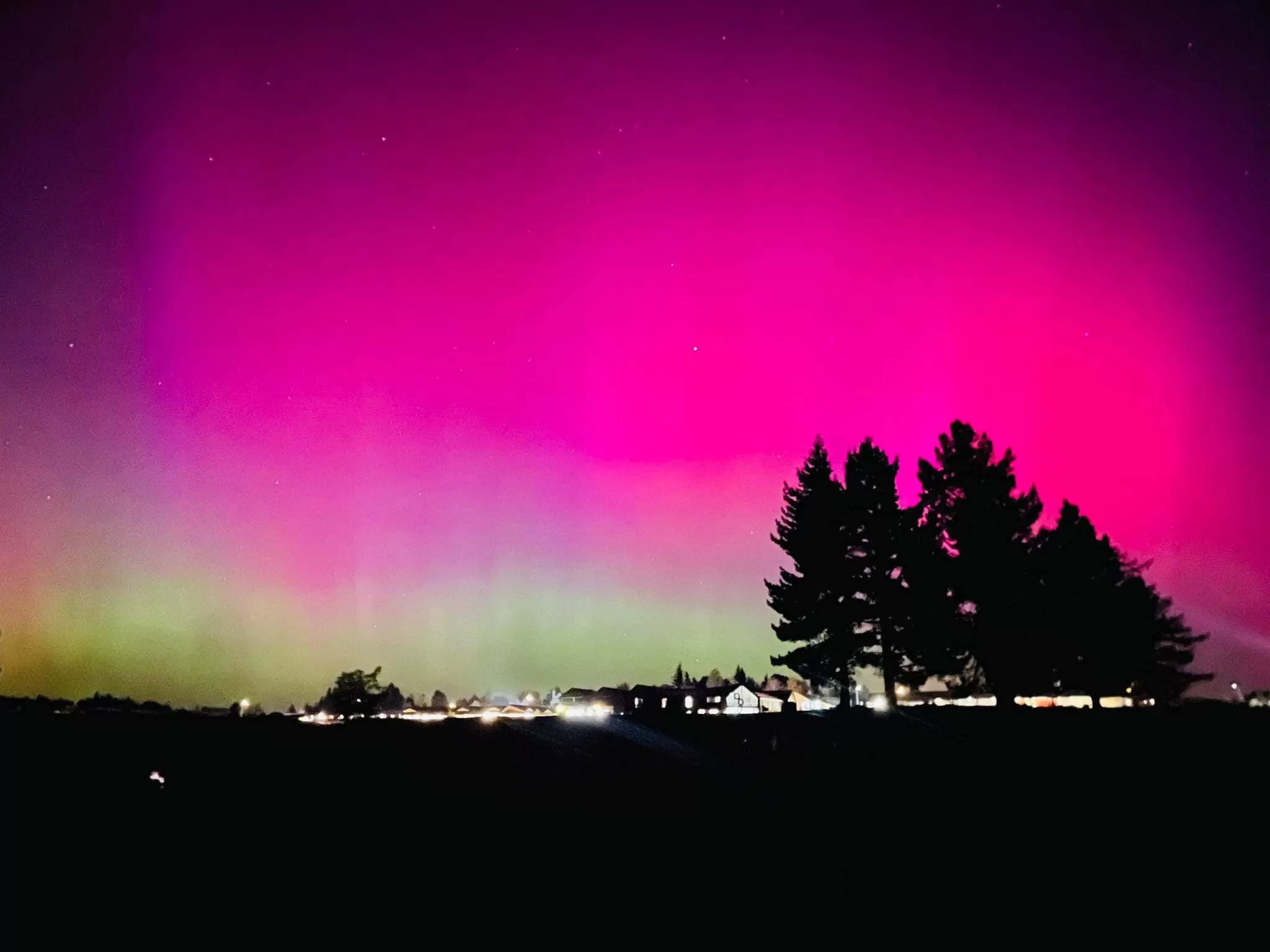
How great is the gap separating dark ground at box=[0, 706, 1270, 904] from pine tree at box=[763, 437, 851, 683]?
1208 cm

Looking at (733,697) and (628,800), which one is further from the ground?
(628,800)

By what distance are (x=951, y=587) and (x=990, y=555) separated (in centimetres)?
220

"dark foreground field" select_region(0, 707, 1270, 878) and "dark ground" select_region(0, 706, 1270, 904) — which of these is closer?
"dark ground" select_region(0, 706, 1270, 904)

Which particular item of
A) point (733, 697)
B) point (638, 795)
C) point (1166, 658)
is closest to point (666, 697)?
point (733, 697)

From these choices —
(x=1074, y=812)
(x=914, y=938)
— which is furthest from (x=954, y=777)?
(x=914, y=938)

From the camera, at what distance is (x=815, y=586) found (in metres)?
34.7

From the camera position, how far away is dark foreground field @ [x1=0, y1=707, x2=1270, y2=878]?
8961 millimetres

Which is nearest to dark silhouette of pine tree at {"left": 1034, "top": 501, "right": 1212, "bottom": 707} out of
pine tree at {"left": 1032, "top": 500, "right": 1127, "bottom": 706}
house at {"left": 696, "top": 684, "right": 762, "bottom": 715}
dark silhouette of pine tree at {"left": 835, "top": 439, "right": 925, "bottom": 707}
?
pine tree at {"left": 1032, "top": 500, "right": 1127, "bottom": 706}

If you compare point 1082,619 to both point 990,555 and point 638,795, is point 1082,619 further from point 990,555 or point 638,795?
point 638,795

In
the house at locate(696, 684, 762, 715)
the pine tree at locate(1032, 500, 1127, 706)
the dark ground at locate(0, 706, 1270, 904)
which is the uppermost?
the pine tree at locate(1032, 500, 1127, 706)

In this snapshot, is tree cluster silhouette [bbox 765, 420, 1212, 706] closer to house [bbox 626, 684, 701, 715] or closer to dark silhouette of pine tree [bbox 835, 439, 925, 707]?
dark silhouette of pine tree [bbox 835, 439, 925, 707]

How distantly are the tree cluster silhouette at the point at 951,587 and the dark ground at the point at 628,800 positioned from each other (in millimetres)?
10866

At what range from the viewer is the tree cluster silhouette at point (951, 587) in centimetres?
3334

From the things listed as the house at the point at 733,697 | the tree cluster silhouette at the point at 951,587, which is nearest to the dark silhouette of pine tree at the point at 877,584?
the tree cluster silhouette at the point at 951,587
